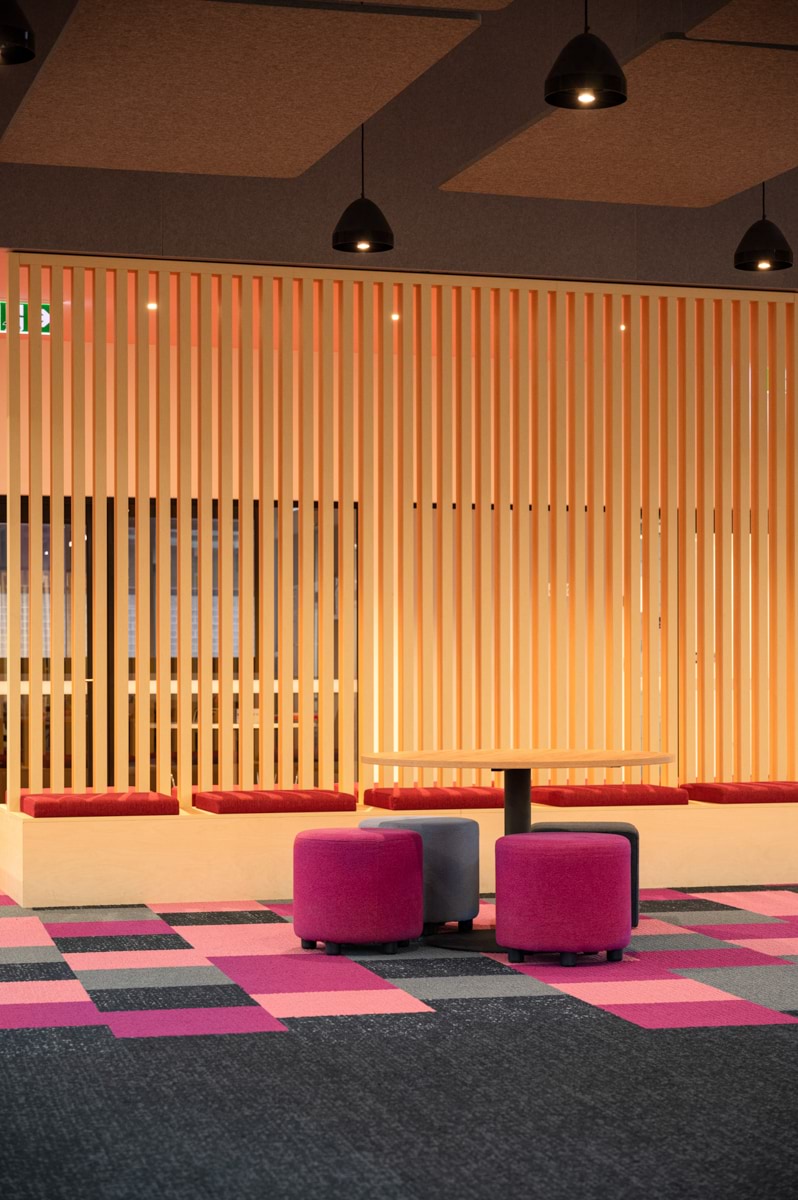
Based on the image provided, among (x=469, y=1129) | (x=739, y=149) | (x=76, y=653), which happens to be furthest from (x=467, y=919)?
(x=739, y=149)

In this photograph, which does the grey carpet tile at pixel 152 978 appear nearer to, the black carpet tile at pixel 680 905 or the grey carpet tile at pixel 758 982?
the grey carpet tile at pixel 758 982

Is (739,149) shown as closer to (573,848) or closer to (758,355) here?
(758,355)

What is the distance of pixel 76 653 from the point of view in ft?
27.0

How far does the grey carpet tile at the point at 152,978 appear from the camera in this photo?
5.88 meters

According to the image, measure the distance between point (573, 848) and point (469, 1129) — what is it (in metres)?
2.29

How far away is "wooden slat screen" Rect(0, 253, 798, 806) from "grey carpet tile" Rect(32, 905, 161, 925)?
0.81 m

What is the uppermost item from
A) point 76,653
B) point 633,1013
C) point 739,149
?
point 739,149

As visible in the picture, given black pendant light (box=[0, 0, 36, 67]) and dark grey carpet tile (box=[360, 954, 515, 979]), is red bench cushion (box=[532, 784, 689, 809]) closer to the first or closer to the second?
dark grey carpet tile (box=[360, 954, 515, 979])

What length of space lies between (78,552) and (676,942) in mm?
3636

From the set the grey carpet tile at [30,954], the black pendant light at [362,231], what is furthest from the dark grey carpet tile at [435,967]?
the black pendant light at [362,231]

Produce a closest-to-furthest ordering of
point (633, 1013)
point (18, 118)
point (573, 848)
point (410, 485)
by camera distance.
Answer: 1. point (633, 1013)
2. point (573, 848)
3. point (18, 118)
4. point (410, 485)

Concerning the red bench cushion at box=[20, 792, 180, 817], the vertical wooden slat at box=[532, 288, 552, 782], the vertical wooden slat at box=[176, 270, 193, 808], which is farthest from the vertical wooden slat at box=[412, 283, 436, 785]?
the red bench cushion at box=[20, 792, 180, 817]

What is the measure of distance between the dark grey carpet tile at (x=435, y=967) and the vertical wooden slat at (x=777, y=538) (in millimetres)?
3486

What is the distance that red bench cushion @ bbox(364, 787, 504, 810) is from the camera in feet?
27.2
